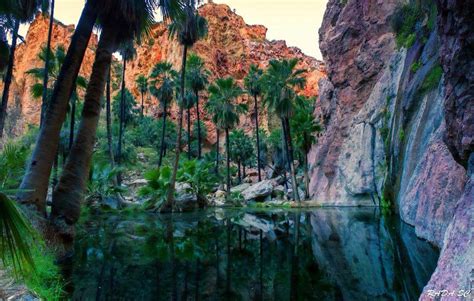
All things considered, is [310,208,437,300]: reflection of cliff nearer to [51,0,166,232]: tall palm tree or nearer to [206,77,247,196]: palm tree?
[51,0,166,232]: tall palm tree

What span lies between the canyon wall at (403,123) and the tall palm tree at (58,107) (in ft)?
23.8

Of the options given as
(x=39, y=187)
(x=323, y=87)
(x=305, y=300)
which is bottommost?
(x=305, y=300)

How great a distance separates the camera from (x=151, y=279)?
752 cm

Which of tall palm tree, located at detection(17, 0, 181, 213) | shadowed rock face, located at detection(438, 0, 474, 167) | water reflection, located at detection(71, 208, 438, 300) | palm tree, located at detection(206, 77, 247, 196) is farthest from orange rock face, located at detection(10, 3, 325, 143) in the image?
shadowed rock face, located at detection(438, 0, 474, 167)

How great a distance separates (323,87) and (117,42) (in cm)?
3743

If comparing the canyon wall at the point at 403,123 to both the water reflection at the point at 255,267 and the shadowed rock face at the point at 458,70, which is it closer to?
the shadowed rock face at the point at 458,70

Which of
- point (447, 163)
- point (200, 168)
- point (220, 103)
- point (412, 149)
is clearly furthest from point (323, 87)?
point (447, 163)

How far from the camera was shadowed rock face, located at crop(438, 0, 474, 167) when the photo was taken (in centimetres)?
643

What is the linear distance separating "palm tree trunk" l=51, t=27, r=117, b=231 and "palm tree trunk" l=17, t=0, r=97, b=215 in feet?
1.36

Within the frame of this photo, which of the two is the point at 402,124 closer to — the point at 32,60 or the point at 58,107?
the point at 58,107

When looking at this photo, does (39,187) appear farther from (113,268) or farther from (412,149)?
(412,149)

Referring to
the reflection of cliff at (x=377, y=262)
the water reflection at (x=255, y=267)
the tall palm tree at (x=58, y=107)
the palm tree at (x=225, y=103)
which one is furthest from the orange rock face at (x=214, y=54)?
the tall palm tree at (x=58, y=107)

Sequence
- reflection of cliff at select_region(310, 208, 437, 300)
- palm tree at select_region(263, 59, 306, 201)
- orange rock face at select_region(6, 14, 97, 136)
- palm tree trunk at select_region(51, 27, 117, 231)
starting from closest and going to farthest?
reflection of cliff at select_region(310, 208, 437, 300)
palm tree trunk at select_region(51, 27, 117, 231)
palm tree at select_region(263, 59, 306, 201)
orange rock face at select_region(6, 14, 97, 136)

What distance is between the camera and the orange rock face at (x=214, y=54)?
311 feet
